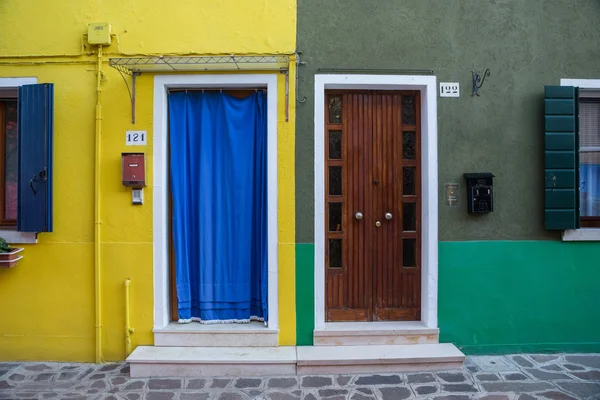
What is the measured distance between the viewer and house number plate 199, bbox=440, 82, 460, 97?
14.6ft

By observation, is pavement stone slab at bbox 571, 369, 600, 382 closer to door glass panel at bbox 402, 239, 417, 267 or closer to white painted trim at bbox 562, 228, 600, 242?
white painted trim at bbox 562, 228, 600, 242

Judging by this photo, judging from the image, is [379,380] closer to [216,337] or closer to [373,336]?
[373,336]

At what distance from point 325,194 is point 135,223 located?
205 cm

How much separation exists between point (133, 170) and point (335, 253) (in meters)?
2.31

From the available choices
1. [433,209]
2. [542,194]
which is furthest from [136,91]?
[542,194]

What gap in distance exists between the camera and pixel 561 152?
14.5ft

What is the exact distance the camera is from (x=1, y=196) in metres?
4.56

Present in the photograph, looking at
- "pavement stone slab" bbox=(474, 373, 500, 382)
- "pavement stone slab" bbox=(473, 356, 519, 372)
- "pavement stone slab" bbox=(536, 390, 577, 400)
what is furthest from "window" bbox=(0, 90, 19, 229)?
"pavement stone slab" bbox=(536, 390, 577, 400)

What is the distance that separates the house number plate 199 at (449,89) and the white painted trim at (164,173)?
5.87 ft

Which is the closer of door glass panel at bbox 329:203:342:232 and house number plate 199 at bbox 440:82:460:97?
house number plate 199 at bbox 440:82:460:97

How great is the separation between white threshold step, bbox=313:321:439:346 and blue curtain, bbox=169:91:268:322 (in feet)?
2.33

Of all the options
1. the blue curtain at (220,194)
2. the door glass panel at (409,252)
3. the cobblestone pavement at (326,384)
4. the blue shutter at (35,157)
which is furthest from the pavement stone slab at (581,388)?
the blue shutter at (35,157)

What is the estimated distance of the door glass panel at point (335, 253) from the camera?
15.0 feet

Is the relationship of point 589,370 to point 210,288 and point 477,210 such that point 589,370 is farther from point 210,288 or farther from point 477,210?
point 210,288
